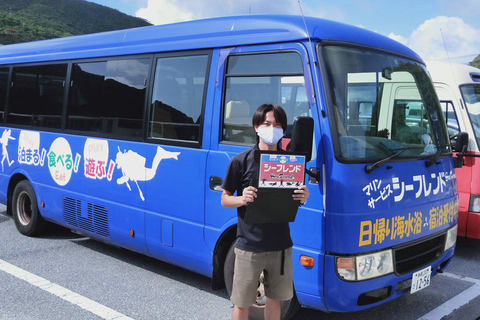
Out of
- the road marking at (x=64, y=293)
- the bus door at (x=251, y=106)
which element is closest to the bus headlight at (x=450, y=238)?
the bus door at (x=251, y=106)

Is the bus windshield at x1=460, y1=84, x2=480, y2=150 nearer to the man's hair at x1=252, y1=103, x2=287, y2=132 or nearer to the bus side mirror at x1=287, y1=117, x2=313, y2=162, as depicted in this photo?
the bus side mirror at x1=287, y1=117, x2=313, y2=162

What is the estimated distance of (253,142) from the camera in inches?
157

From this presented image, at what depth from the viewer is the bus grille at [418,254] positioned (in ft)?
12.5

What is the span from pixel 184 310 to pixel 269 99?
203 centimetres

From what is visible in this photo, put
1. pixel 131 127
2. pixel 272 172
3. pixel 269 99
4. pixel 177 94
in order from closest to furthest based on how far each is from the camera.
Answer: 1. pixel 272 172
2. pixel 269 99
3. pixel 177 94
4. pixel 131 127

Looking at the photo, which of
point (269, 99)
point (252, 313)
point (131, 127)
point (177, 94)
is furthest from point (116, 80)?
point (252, 313)

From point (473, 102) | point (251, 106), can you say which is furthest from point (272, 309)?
point (473, 102)

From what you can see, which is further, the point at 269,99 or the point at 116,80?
the point at 116,80

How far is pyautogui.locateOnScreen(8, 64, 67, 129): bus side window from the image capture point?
6391 mm

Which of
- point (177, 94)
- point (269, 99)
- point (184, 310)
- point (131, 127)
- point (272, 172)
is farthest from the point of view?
point (131, 127)

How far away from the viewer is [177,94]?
15.6ft

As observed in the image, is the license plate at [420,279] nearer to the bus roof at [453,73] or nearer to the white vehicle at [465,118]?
the white vehicle at [465,118]

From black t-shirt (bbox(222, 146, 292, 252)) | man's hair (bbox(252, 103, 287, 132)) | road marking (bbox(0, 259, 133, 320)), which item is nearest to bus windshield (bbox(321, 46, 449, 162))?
man's hair (bbox(252, 103, 287, 132))

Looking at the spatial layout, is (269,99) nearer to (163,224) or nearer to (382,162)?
(382,162)
